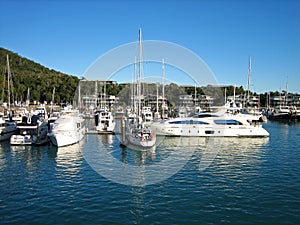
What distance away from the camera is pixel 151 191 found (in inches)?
656

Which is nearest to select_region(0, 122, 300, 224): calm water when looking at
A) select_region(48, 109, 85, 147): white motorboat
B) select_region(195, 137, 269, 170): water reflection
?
select_region(195, 137, 269, 170): water reflection

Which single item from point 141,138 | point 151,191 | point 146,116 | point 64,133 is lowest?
point 151,191

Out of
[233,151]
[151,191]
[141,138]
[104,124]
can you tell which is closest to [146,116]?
[104,124]

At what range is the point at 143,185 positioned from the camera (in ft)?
58.2

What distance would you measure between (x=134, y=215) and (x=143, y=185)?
14.8ft

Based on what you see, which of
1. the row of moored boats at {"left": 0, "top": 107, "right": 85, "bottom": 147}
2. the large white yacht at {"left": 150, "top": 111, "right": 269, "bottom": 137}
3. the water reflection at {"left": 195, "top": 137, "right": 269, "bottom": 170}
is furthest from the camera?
the large white yacht at {"left": 150, "top": 111, "right": 269, "bottom": 137}

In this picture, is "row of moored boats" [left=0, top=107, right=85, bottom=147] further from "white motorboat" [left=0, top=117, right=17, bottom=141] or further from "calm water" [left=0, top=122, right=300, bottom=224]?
"calm water" [left=0, top=122, right=300, bottom=224]

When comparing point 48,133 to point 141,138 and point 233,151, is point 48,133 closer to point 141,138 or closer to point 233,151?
point 141,138

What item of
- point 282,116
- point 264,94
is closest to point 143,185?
point 282,116

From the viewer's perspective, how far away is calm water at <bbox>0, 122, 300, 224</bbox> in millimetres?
13156

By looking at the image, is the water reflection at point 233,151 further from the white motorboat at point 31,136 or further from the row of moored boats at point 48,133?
the white motorboat at point 31,136

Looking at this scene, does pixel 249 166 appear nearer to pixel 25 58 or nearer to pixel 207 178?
pixel 207 178

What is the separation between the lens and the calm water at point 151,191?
13156 mm

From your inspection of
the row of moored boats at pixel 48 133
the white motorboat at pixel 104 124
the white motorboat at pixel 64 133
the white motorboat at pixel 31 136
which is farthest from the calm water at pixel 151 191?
the white motorboat at pixel 104 124
